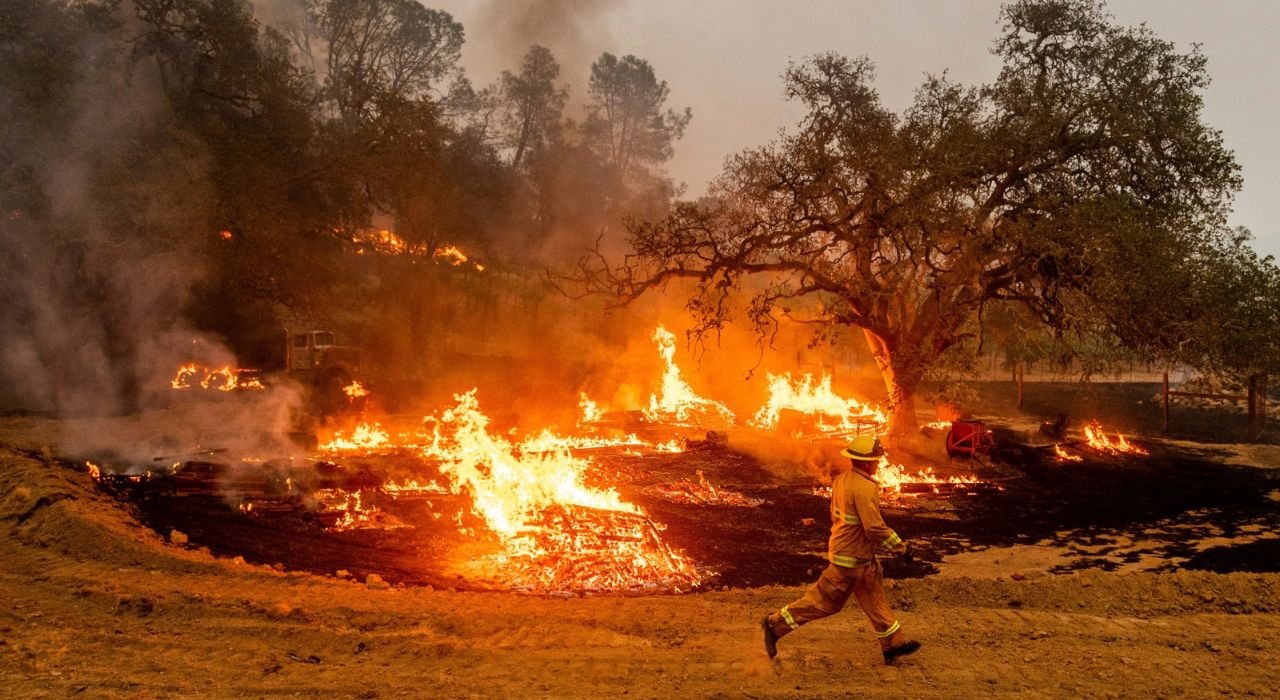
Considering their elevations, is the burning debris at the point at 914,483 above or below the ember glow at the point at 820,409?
below

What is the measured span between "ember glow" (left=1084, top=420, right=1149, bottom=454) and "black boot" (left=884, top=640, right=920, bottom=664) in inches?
636

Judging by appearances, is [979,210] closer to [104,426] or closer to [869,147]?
[869,147]

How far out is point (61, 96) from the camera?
1970 cm

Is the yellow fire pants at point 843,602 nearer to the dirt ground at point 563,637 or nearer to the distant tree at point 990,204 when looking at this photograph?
the dirt ground at point 563,637

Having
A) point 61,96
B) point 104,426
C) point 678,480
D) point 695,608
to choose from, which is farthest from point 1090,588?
point 61,96

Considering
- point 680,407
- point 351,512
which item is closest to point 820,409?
point 680,407

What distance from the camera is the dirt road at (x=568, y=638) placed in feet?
17.6

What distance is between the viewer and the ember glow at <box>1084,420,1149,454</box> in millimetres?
18859

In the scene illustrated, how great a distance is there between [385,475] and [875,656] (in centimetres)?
955

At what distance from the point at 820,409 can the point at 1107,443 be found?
7704mm

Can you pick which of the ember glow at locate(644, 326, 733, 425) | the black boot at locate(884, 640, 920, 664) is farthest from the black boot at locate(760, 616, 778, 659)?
the ember glow at locate(644, 326, 733, 425)

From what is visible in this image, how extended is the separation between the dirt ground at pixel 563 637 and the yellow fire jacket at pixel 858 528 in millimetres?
901

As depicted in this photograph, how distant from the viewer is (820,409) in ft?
74.7

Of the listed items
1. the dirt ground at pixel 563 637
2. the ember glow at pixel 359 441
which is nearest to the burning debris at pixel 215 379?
the ember glow at pixel 359 441
